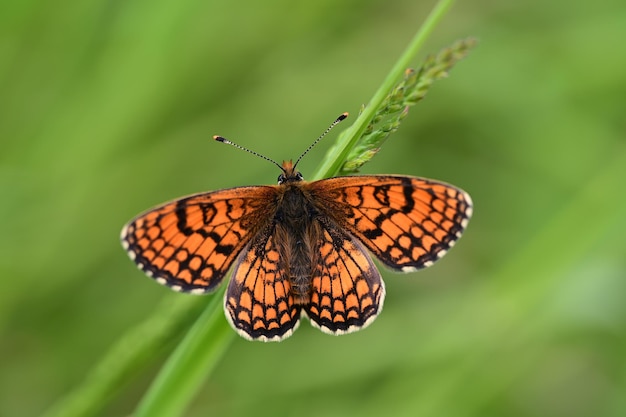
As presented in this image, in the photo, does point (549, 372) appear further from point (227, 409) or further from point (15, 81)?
point (15, 81)

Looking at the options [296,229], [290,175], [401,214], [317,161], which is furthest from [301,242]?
[317,161]

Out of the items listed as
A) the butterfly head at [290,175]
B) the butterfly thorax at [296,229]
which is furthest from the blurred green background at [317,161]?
the butterfly head at [290,175]

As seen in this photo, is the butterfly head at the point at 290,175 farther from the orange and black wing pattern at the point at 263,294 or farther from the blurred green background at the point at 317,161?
the blurred green background at the point at 317,161

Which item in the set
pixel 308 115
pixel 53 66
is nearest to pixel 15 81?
pixel 53 66

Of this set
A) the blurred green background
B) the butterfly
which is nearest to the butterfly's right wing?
the butterfly

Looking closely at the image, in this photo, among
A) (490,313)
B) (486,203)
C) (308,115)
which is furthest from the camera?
(486,203)

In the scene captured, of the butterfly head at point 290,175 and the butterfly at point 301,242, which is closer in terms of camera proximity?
the butterfly at point 301,242

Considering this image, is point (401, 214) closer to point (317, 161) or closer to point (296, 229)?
point (296, 229)
